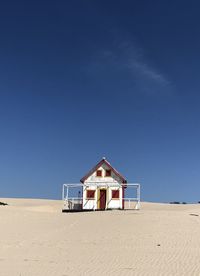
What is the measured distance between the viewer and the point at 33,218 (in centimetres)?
3078

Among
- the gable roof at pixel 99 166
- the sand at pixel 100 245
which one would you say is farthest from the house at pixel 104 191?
the sand at pixel 100 245

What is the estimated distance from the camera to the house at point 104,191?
44.2 m

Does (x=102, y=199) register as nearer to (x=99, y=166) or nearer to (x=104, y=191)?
(x=104, y=191)

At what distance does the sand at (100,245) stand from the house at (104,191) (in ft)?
44.6

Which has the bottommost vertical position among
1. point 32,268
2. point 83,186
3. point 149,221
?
point 32,268

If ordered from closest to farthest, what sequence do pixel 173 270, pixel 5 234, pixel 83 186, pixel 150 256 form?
pixel 173 270 < pixel 150 256 < pixel 5 234 < pixel 83 186

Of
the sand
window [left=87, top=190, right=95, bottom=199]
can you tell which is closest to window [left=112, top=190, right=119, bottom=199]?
window [left=87, top=190, right=95, bottom=199]

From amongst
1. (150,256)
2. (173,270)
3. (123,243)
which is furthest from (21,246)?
(173,270)

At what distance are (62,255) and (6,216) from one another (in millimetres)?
14034

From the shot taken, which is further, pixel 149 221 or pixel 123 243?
pixel 149 221

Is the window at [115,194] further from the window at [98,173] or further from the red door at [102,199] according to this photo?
the window at [98,173]

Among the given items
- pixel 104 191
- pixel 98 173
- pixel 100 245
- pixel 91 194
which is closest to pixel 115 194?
pixel 104 191

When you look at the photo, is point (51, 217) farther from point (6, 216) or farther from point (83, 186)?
point (83, 186)

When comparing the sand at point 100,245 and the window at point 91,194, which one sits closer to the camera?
the sand at point 100,245
